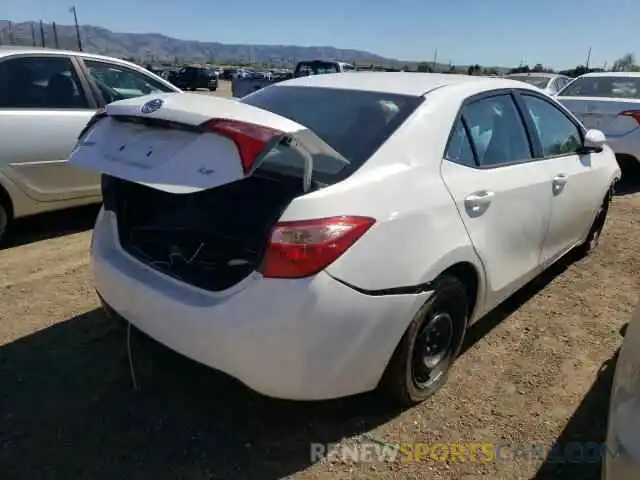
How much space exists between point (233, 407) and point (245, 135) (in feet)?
4.50

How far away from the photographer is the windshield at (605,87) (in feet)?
26.0

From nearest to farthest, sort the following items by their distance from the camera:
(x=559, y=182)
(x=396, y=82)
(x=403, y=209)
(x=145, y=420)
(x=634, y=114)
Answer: (x=403, y=209) < (x=145, y=420) < (x=396, y=82) < (x=559, y=182) < (x=634, y=114)

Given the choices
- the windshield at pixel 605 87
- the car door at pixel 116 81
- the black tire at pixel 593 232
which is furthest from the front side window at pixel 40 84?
the windshield at pixel 605 87

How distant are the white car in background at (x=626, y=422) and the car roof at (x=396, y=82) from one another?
1548 millimetres

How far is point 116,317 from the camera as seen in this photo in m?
2.79

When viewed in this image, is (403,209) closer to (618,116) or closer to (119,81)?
(119,81)

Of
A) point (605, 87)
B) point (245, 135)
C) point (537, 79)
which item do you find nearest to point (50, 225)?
point (245, 135)

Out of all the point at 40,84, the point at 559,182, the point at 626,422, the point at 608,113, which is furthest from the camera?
the point at 608,113

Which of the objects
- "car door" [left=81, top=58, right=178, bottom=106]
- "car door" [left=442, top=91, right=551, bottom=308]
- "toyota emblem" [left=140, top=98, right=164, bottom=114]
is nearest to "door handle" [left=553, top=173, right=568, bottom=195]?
"car door" [left=442, top=91, right=551, bottom=308]

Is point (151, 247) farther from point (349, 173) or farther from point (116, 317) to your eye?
point (349, 173)

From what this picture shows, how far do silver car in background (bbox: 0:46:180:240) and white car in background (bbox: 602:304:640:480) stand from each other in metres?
4.31

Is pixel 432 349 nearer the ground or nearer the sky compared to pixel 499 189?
nearer the ground

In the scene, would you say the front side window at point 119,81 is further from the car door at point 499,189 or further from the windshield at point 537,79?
the windshield at point 537,79

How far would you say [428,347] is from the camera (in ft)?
8.69
